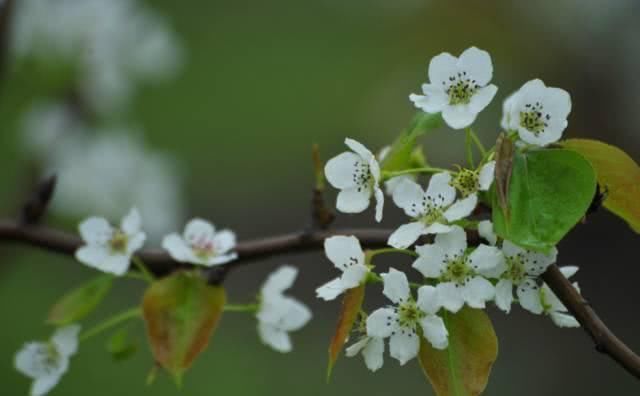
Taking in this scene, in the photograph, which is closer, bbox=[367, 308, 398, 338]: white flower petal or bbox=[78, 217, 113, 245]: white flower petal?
bbox=[367, 308, 398, 338]: white flower petal

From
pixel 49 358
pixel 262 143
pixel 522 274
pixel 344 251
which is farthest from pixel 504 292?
pixel 262 143

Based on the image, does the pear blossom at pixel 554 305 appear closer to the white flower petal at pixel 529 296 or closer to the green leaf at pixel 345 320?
the white flower petal at pixel 529 296

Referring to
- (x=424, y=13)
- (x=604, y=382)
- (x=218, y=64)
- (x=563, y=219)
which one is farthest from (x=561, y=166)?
Answer: (x=218, y=64)

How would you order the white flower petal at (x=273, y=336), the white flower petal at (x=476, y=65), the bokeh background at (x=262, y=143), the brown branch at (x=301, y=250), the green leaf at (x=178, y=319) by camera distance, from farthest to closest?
1. the bokeh background at (x=262, y=143)
2. the white flower petal at (x=273, y=336)
3. the green leaf at (x=178, y=319)
4. the white flower petal at (x=476, y=65)
5. the brown branch at (x=301, y=250)

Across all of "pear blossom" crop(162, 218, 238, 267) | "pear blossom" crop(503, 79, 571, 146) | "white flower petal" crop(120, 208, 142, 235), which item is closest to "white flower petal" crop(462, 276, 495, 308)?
"pear blossom" crop(503, 79, 571, 146)

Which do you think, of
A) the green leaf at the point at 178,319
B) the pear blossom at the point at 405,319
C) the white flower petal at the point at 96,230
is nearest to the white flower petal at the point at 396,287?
the pear blossom at the point at 405,319

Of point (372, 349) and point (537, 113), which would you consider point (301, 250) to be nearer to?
point (372, 349)

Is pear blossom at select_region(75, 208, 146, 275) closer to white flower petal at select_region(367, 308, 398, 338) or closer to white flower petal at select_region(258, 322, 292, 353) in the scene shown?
white flower petal at select_region(258, 322, 292, 353)
